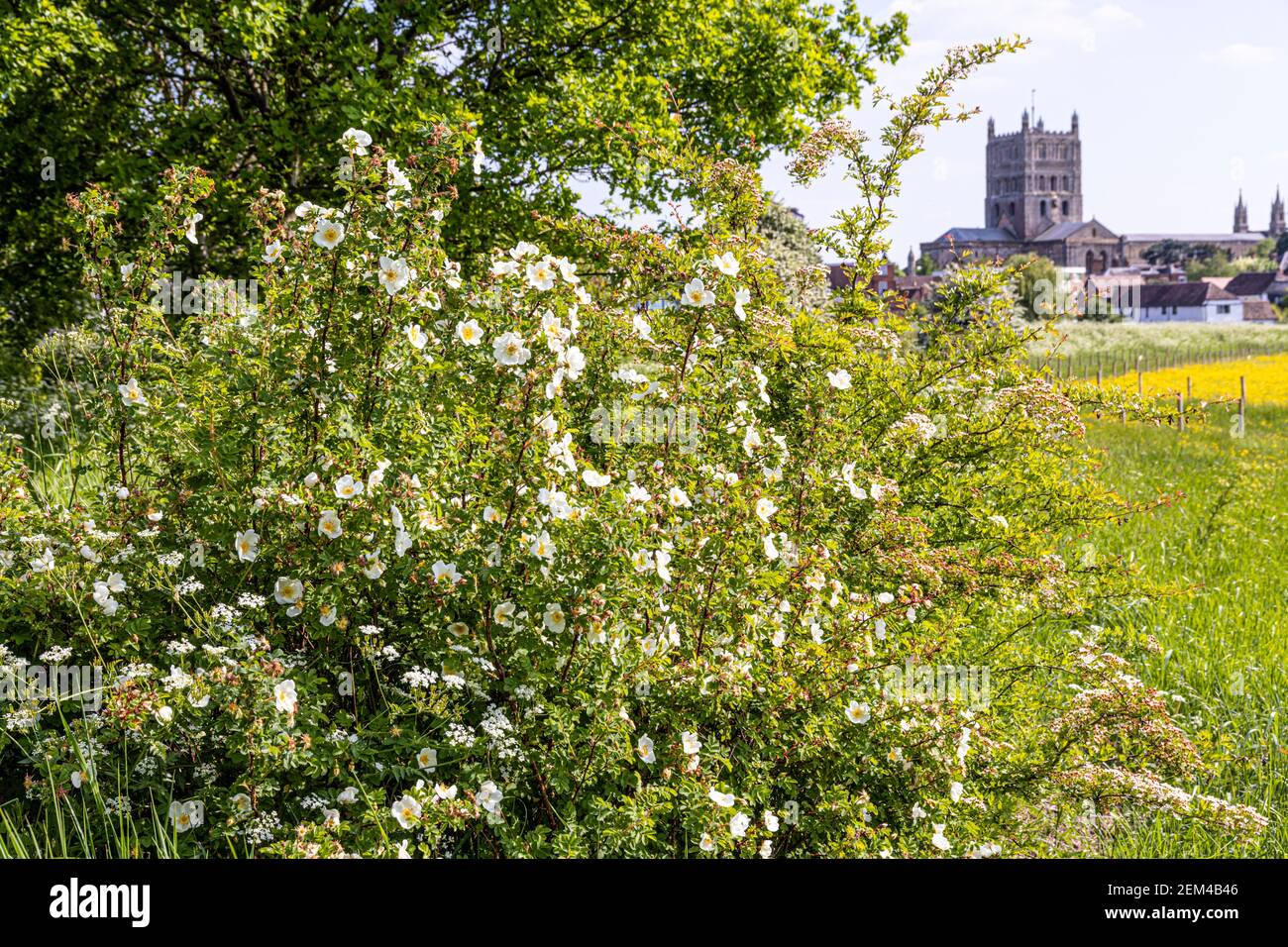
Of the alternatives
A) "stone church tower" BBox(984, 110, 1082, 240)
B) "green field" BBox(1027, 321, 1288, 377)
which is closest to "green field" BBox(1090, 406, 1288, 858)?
"green field" BBox(1027, 321, 1288, 377)

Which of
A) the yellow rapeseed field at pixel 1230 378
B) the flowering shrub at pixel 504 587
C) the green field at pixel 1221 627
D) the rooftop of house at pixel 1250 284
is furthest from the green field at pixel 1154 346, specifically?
the rooftop of house at pixel 1250 284

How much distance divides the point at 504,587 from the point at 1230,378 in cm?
2963

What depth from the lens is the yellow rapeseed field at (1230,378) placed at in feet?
74.3

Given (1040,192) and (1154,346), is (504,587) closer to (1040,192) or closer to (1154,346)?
(1154,346)

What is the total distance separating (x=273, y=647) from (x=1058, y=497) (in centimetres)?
362

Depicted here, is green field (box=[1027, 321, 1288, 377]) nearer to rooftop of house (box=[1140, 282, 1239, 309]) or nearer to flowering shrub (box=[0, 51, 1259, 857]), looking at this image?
flowering shrub (box=[0, 51, 1259, 857])

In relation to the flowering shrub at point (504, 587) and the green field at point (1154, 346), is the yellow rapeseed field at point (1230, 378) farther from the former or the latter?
the flowering shrub at point (504, 587)

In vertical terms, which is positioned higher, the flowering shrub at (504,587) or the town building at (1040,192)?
the town building at (1040,192)

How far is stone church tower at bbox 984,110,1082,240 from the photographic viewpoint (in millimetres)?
127625

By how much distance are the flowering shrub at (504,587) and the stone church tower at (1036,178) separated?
133757 millimetres

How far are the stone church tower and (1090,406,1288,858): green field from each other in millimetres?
127421

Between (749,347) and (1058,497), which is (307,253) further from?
(1058,497)

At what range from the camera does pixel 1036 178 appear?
422 ft

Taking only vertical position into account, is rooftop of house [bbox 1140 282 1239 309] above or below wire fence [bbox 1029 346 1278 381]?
above
